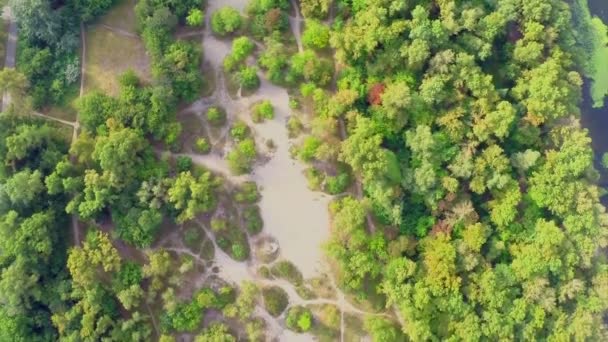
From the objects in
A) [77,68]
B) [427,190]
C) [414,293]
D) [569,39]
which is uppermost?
[569,39]

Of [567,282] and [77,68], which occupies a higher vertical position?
[77,68]

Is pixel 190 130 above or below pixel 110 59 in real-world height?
below

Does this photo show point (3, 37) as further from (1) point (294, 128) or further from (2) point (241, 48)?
(1) point (294, 128)

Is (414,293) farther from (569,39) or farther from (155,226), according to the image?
(569,39)

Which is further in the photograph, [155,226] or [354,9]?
[354,9]

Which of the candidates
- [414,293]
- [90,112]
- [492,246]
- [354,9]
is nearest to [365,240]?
[414,293]

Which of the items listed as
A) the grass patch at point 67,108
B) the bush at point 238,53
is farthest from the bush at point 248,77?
the grass patch at point 67,108

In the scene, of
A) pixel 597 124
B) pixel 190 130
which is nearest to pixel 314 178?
pixel 190 130

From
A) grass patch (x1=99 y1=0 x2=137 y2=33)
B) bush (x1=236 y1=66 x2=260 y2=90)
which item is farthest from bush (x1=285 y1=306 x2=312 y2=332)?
grass patch (x1=99 y1=0 x2=137 y2=33)
